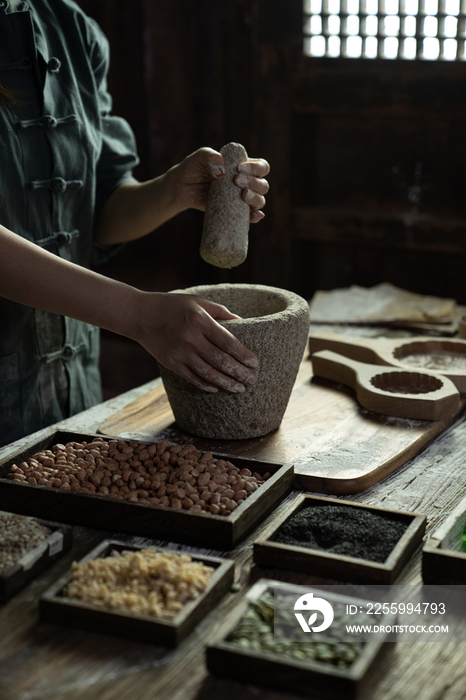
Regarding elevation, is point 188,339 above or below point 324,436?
above

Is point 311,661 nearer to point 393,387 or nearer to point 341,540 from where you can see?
point 341,540

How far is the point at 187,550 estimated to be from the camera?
1115 mm

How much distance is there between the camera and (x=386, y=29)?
2.81 metres

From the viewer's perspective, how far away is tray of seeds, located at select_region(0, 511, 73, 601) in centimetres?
99

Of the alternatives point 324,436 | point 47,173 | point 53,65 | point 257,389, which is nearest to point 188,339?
point 257,389

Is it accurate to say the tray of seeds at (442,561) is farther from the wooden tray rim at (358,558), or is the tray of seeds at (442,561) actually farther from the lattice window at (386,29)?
the lattice window at (386,29)

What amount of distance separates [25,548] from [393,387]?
1.00m

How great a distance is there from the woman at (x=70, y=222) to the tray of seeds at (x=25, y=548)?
37 cm

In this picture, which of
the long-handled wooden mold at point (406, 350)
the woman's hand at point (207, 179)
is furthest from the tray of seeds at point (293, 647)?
the long-handled wooden mold at point (406, 350)

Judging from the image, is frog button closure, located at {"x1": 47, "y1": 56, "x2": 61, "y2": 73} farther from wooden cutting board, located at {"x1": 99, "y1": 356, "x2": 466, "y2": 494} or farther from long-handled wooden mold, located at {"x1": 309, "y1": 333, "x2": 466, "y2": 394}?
long-handled wooden mold, located at {"x1": 309, "y1": 333, "x2": 466, "y2": 394}

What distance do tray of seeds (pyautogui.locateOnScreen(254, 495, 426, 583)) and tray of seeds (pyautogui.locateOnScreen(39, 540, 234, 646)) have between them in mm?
95

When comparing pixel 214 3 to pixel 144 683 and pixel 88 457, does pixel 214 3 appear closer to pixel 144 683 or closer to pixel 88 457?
→ pixel 88 457

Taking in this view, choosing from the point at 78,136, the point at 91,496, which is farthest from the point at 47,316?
the point at 91,496

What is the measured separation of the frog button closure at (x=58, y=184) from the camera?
5.46ft
